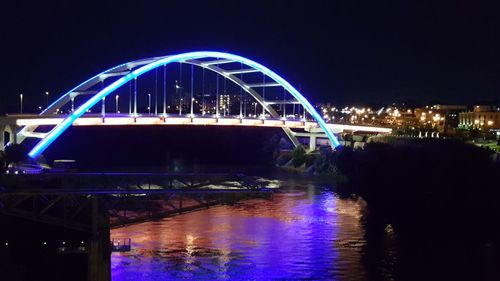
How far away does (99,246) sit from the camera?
16312 millimetres

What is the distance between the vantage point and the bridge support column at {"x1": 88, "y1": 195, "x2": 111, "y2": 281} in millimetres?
16203

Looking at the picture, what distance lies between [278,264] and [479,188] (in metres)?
17.6

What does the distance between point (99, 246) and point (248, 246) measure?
26.7 feet

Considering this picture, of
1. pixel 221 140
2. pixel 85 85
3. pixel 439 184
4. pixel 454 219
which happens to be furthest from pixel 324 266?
pixel 221 140

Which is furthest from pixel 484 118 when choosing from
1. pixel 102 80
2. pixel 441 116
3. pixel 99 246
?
pixel 99 246

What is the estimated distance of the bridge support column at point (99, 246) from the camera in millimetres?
16203

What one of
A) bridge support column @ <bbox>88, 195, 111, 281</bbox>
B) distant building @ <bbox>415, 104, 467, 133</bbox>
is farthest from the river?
distant building @ <bbox>415, 104, 467, 133</bbox>

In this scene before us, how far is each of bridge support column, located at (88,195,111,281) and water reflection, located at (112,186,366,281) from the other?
7.48 ft

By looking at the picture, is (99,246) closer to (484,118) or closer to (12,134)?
(12,134)

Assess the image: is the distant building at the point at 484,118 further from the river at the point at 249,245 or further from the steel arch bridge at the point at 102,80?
the river at the point at 249,245

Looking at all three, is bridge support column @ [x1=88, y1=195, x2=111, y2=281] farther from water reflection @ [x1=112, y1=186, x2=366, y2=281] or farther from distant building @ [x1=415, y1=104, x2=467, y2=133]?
distant building @ [x1=415, y1=104, x2=467, y2=133]

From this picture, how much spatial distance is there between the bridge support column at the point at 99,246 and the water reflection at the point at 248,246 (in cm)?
228

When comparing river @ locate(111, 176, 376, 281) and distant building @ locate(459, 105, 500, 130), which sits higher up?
distant building @ locate(459, 105, 500, 130)

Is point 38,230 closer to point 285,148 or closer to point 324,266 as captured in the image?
point 324,266
